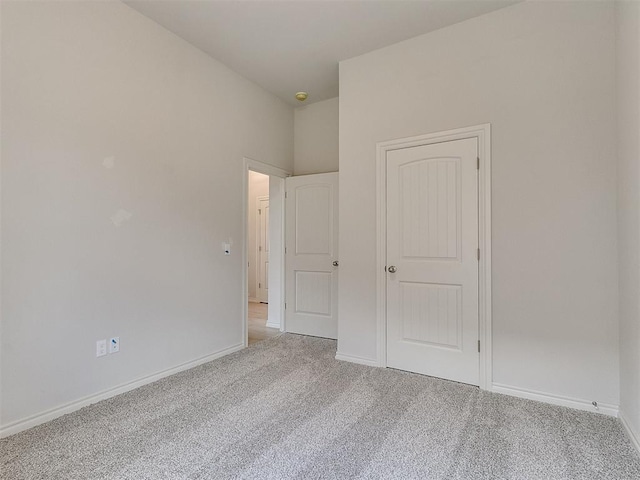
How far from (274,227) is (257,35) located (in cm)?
227

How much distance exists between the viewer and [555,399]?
87.7 inches

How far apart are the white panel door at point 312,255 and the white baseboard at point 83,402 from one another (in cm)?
133

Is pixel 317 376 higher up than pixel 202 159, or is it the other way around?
pixel 202 159

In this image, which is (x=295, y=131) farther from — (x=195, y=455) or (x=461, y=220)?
(x=195, y=455)

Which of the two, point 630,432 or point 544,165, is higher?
point 544,165

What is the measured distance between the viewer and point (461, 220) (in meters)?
2.59

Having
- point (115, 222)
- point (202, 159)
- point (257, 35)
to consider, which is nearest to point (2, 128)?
point (115, 222)

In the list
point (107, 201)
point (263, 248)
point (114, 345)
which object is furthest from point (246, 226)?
point (263, 248)

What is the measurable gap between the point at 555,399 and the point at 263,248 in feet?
17.9

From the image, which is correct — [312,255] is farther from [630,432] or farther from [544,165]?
[630,432]

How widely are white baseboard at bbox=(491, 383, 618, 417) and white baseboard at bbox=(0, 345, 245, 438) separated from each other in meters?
2.57

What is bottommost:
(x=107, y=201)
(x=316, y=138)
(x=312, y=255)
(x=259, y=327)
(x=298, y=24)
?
(x=259, y=327)

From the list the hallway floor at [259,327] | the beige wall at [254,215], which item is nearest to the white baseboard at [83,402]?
the hallway floor at [259,327]

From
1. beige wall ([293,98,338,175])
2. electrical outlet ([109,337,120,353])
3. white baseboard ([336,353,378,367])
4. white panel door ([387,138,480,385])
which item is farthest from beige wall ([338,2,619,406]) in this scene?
electrical outlet ([109,337,120,353])
